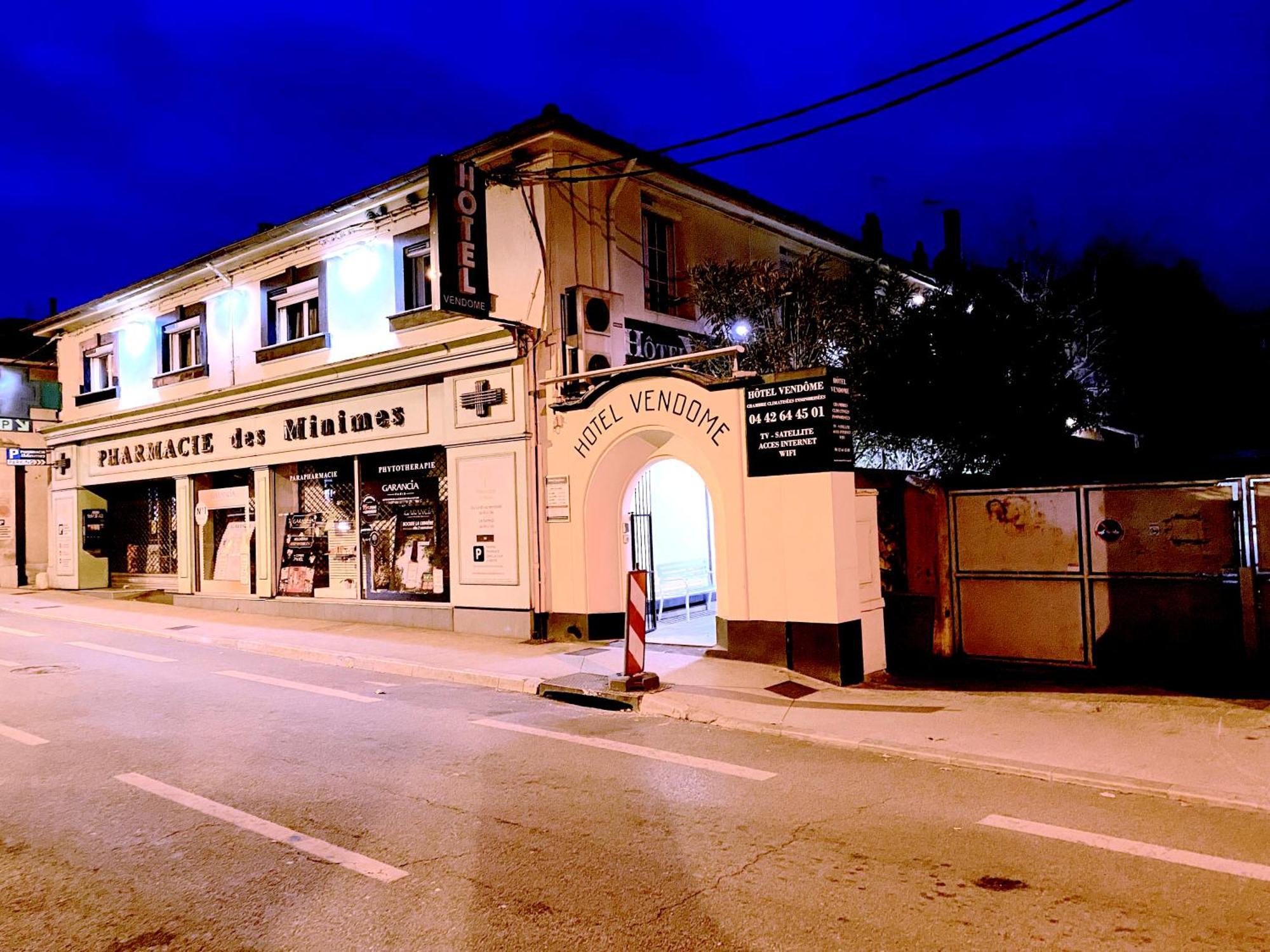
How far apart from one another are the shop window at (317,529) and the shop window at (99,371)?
25.5 feet

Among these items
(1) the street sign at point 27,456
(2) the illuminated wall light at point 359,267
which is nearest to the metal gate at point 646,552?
(2) the illuminated wall light at point 359,267

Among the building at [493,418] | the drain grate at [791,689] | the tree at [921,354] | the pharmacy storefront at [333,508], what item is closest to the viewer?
the drain grate at [791,689]

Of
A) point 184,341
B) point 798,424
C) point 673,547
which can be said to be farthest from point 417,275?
point 184,341

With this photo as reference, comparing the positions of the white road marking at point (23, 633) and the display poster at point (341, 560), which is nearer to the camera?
the white road marking at point (23, 633)

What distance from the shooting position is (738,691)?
33.6ft

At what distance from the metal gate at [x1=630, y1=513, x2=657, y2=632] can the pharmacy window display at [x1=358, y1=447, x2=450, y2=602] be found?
335 centimetres

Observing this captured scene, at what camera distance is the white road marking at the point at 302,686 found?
10.5m

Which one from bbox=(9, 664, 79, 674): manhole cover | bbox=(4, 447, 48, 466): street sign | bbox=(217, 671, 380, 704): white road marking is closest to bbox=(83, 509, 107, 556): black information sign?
bbox=(4, 447, 48, 466): street sign

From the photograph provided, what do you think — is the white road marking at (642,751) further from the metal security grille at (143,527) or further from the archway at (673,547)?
the metal security grille at (143,527)

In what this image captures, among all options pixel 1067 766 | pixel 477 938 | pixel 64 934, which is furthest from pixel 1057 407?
pixel 64 934

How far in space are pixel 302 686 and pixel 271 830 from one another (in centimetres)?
570

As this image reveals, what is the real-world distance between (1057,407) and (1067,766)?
10225 mm

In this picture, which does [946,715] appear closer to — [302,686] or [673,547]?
[673,547]

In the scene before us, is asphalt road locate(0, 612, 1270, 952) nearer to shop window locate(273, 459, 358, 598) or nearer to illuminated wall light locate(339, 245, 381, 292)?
shop window locate(273, 459, 358, 598)
